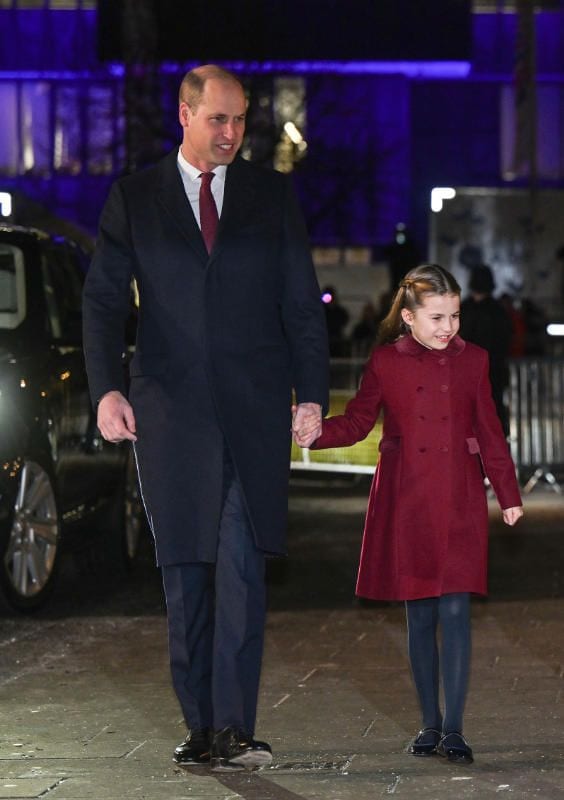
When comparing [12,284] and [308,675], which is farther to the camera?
[12,284]

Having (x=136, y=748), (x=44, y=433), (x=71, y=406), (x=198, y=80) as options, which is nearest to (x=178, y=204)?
(x=198, y=80)

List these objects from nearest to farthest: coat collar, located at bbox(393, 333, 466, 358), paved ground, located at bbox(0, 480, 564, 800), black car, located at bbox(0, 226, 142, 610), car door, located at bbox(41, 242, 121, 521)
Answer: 1. paved ground, located at bbox(0, 480, 564, 800)
2. coat collar, located at bbox(393, 333, 466, 358)
3. black car, located at bbox(0, 226, 142, 610)
4. car door, located at bbox(41, 242, 121, 521)

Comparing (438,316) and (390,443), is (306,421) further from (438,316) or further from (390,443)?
(438,316)

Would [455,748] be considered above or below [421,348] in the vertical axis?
below

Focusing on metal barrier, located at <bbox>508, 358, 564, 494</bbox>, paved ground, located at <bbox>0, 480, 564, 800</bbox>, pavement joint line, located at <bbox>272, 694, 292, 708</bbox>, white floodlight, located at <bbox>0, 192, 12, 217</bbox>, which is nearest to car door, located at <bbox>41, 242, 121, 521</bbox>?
paved ground, located at <bbox>0, 480, 564, 800</bbox>

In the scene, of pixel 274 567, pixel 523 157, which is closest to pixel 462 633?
pixel 274 567

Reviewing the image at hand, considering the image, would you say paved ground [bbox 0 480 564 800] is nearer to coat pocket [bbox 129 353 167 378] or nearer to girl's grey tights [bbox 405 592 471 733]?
girl's grey tights [bbox 405 592 471 733]

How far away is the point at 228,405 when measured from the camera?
5.77 m

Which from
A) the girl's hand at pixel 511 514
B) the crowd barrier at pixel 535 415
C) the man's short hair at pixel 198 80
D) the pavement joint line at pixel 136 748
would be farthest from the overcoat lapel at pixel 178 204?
the crowd barrier at pixel 535 415

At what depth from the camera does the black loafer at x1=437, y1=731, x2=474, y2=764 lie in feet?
19.1

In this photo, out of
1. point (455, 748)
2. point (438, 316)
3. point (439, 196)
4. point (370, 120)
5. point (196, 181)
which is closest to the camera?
point (455, 748)

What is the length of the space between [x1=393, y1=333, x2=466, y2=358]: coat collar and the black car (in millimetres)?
3135

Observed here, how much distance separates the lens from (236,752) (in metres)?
5.73

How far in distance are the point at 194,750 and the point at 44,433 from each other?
365cm
